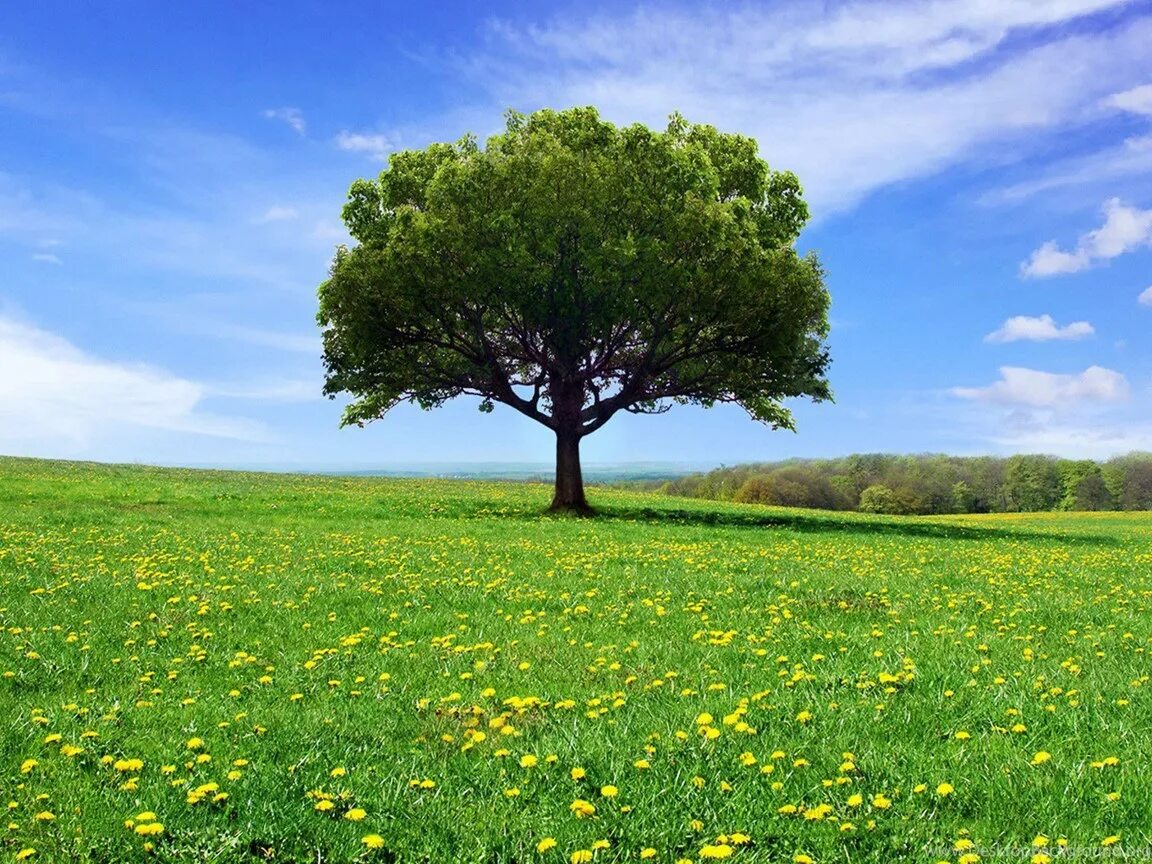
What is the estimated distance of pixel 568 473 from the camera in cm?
3444

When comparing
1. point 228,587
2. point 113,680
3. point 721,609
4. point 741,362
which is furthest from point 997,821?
point 741,362

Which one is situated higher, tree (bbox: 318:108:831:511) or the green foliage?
tree (bbox: 318:108:831:511)

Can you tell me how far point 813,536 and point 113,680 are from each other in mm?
21677

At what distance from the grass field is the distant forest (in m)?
90.4

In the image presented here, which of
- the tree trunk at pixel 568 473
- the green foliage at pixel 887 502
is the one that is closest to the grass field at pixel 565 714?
the tree trunk at pixel 568 473

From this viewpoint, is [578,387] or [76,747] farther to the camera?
[578,387]

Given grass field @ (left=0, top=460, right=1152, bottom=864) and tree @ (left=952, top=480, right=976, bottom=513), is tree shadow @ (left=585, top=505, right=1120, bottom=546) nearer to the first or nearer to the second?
grass field @ (left=0, top=460, right=1152, bottom=864)

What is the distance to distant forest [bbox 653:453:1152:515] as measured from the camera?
107688 mm

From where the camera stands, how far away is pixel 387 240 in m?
31.4

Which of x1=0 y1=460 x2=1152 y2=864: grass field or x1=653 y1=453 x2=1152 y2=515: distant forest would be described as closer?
x1=0 y1=460 x2=1152 y2=864: grass field

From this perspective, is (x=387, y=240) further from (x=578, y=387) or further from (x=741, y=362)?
(x=741, y=362)

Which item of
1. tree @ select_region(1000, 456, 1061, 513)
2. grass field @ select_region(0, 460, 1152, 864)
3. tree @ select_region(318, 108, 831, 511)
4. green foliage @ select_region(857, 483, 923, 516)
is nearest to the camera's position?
grass field @ select_region(0, 460, 1152, 864)

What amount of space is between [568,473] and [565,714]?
27218 millimetres

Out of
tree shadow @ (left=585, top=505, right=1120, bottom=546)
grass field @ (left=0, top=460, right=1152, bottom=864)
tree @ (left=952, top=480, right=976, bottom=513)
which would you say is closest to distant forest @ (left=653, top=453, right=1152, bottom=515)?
tree @ (left=952, top=480, right=976, bottom=513)
